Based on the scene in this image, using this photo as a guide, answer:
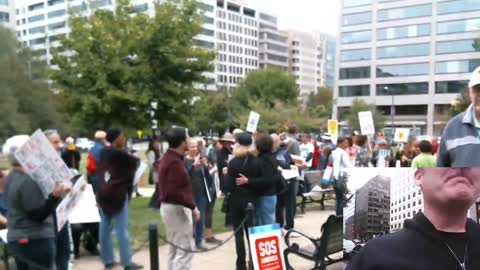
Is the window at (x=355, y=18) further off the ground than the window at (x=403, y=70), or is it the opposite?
the window at (x=355, y=18)

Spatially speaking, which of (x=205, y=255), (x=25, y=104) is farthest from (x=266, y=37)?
(x=205, y=255)

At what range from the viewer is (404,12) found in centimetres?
6994

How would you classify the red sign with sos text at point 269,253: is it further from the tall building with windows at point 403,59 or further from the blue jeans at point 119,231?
the tall building with windows at point 403,59

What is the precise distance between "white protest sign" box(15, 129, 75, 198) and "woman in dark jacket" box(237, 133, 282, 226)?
2751 millimetres

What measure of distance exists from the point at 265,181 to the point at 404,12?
6869 cm

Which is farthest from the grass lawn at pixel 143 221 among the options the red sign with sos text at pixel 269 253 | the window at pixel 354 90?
the window at pixel 354 90

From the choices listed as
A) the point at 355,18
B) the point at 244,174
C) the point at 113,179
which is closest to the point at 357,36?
the point at 355,18

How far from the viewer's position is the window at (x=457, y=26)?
159ft

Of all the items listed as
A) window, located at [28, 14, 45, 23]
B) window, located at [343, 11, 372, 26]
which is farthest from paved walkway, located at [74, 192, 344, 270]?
window, located at [28, 14, 45, 23]

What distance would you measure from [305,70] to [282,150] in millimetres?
173883

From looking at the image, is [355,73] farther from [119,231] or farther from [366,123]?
[119,231]

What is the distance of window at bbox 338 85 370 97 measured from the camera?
297 feet

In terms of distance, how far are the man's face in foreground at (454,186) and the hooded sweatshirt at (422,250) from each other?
0.10m

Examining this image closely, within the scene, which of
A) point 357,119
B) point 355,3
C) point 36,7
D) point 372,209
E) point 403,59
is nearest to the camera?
point 372,209
